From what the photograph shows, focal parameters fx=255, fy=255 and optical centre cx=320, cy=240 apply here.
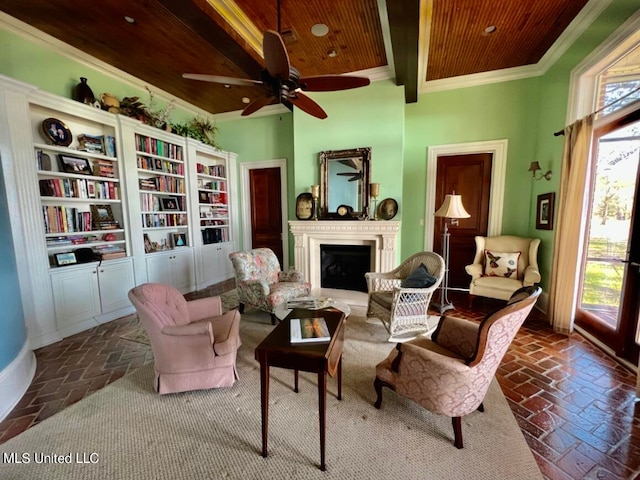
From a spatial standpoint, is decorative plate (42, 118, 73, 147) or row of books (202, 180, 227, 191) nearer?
decorative plate (42, 118, 73, 147)

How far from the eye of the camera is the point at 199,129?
495 centimetres

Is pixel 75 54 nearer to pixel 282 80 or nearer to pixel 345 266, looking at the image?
pixel 282 80

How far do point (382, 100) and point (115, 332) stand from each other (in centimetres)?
476

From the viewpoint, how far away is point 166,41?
3.04 metres

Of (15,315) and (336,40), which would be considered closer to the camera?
(15,315)

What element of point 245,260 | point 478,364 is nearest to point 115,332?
point 245,260

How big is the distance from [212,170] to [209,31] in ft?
9.71

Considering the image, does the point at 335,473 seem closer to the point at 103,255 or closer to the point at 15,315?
the point at 15,315

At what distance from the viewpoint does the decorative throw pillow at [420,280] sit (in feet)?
8.94

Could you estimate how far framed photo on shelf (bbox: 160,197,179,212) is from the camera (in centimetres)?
428

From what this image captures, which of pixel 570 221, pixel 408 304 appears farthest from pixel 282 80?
pixel 570 221

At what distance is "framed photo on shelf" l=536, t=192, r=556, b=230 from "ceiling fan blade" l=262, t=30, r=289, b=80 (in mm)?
3722

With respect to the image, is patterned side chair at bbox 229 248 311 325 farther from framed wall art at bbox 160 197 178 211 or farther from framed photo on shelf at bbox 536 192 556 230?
framed photo on shelf at bbox 536 192 556 230

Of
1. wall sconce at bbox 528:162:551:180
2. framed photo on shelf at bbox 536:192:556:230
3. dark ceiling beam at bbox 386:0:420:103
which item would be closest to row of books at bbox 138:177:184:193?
dark ceiling beam at bbox 386:0:420:103
